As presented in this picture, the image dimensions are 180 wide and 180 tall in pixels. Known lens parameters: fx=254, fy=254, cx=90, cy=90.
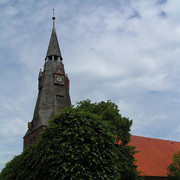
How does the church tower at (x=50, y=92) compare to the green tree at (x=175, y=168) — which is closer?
the green tree at (x=175, y=168)

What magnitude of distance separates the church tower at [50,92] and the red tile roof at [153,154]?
1437cm

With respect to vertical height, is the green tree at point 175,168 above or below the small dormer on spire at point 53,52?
below

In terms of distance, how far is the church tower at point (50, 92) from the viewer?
4288 centimetres

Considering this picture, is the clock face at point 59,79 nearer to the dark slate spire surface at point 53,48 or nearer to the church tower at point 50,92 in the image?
the church tower at point 50,92

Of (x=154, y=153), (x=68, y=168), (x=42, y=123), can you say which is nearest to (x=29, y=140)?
(x=42, y=123)

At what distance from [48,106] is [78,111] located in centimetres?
2251

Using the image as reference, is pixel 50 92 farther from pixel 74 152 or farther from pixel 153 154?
pixel 74 152

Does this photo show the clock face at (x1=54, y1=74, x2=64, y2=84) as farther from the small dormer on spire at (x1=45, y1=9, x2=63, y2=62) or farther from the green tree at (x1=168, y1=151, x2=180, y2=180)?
the green tree at (x1=168, y1=151, x2=180, y2=180)

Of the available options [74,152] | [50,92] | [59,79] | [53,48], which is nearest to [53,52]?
[53,48]

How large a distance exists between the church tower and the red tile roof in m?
14.4

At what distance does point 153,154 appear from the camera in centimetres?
4100

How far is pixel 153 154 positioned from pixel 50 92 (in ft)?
68.2

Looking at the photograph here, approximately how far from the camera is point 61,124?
70.5 ft

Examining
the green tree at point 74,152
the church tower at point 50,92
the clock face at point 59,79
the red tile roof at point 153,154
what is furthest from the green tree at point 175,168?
the clock face at point 59,79
